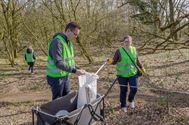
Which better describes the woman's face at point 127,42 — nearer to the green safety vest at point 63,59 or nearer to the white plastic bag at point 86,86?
the green safety vest at point 63,59

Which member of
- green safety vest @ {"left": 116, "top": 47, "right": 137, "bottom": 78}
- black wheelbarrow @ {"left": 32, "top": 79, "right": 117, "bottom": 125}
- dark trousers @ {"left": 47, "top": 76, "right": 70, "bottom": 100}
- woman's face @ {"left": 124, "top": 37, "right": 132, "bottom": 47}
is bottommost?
black wheelbarrow @ {"left": 32, "top": 79, "right": 117, "bottom": 125}

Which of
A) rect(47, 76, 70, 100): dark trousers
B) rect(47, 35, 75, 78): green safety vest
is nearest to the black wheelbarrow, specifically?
rect(47, 76, 70, 100): dark trousers

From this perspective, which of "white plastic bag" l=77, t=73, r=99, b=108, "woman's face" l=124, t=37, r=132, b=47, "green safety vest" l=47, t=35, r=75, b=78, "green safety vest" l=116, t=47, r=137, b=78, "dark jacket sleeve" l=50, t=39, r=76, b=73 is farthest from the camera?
"green safety vest" l=116, t=47, r=137, b=78

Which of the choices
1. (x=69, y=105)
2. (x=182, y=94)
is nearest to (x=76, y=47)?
(x=182, y=94)

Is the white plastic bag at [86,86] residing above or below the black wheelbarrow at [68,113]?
above

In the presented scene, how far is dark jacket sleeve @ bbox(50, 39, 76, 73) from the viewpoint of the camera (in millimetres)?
4348

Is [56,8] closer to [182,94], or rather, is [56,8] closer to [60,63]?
[182,94]

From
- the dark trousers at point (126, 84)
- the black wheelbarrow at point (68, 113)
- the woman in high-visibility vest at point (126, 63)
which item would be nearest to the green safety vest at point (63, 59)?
the black wheelbarrow at point (68, 113)

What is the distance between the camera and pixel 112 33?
1521 cm

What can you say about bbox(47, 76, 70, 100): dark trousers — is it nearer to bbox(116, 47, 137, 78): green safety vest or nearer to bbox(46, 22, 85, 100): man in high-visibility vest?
bbox(46, 22, 85, 100): man in high-visibility vest

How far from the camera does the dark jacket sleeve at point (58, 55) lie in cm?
435

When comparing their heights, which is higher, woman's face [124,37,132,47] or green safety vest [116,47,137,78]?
woman's face [124,37,132,47]

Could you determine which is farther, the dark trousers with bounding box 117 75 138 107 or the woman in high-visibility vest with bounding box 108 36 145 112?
the dark trousers with bounding box 117 75 138 107

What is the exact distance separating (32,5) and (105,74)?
7.79m
